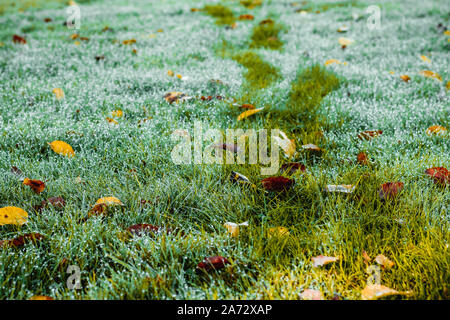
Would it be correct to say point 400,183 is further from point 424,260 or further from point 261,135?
point 261,135

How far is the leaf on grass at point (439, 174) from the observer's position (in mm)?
1834

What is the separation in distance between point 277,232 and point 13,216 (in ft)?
4.02

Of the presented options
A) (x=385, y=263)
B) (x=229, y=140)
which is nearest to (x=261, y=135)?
(x=229, y=140)

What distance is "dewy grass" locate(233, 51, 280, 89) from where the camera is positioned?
10.8 feet

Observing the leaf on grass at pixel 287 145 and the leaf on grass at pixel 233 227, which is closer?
the leaf on grass at pixel 233 227

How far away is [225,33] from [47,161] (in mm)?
3493

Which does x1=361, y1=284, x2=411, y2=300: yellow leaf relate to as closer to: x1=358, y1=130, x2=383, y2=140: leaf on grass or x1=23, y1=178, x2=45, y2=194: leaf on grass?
x1=358, y1=130, x2=383, y2=140: leaf on grass

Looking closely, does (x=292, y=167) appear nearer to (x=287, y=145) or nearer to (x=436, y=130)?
(x=287, y=145)

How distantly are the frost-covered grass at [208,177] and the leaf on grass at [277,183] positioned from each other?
4 cm

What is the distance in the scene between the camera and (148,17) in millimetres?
5848

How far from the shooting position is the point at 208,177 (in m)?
1.91

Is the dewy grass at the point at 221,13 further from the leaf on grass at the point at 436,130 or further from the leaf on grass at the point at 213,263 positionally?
the leaf on grass at the point at 213,263

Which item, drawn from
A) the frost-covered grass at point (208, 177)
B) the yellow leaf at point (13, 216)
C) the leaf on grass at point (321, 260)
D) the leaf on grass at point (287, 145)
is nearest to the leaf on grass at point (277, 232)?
the frost-covered grass at point (208, 177)
